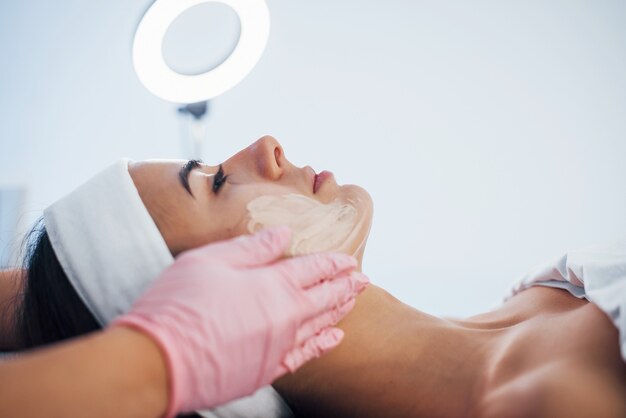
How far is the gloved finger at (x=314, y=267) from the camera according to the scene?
730 mm

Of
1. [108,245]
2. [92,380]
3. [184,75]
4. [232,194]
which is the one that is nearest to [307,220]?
[232,194]

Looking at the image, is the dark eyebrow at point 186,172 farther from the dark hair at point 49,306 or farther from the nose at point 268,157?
the dark hair at point 49,306

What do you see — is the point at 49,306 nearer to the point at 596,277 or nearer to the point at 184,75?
the point at 184,75

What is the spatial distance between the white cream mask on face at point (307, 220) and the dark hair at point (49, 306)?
393 mm

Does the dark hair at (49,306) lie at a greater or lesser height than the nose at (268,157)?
lesser

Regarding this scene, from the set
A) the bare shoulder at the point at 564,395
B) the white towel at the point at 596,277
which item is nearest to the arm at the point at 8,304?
the bare shoulder at the point at 564,395

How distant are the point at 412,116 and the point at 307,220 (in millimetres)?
1377

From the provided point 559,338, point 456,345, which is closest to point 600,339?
point 559,338

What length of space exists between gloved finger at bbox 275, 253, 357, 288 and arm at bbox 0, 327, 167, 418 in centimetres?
25

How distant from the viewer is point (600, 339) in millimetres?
722

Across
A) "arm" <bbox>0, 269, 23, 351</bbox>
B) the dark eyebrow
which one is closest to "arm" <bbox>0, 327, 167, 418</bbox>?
the dark eyebrow

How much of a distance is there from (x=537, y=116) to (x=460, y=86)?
376mm

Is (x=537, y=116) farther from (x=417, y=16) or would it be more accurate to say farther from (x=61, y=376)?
(x=61, y=376)

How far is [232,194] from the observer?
95cm
